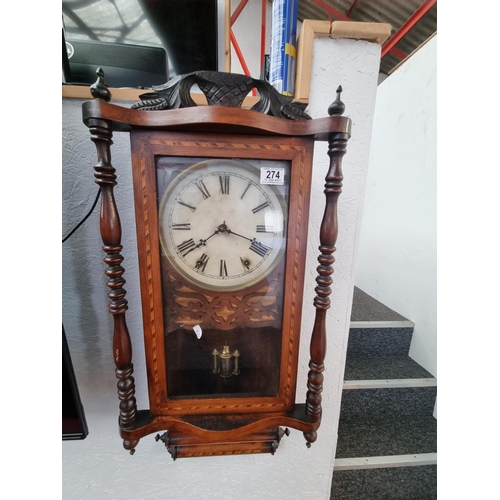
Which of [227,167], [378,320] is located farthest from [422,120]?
[227,167]

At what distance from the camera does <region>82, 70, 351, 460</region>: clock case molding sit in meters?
0.38

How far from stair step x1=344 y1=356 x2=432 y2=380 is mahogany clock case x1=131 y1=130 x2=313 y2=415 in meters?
0.80

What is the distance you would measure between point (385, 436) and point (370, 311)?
23.0 inches

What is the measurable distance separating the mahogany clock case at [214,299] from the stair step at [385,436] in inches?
30.4

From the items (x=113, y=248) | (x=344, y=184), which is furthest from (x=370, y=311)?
(x=113, y=248)

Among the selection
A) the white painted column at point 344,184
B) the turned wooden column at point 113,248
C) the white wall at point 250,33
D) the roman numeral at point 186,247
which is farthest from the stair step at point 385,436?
the white wall at point 250,33

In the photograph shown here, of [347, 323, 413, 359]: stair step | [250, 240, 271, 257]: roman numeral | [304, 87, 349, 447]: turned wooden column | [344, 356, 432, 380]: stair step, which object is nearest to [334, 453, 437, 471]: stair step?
[344, 356, 432, 380]: stair step

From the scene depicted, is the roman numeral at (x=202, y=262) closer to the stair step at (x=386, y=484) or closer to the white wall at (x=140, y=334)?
the white wall at (x=140, y=334)

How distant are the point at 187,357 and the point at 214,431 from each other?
148 millimetres

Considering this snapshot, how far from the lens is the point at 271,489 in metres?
0.74

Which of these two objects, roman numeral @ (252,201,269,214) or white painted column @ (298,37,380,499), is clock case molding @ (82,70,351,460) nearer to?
roman numeral @ (252,201,269,214)

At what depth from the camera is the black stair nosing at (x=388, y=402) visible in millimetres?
1073

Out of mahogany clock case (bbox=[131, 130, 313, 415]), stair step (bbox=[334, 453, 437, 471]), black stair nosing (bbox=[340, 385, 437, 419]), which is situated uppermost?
mahogany clock case (bbox=[131, 130, 313, 415])

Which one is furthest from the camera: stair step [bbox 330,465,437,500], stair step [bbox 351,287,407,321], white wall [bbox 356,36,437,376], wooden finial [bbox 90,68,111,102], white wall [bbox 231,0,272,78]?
white wall [bbox 231,0,272,78]
